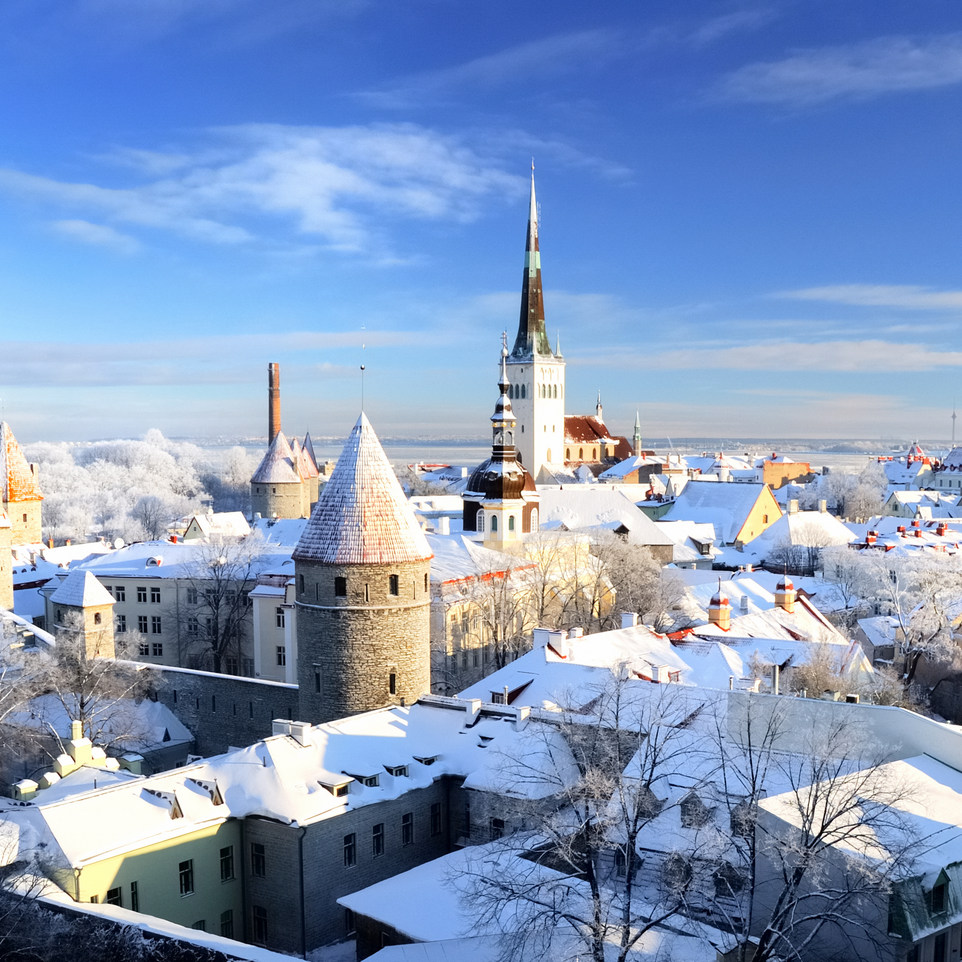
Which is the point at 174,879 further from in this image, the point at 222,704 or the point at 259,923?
the point at 222,704

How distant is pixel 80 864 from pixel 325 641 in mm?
9113

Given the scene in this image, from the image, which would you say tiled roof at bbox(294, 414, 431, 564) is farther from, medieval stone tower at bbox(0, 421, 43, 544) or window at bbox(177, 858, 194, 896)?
medieval stone tower at bbox(0, 421, 43, 544)

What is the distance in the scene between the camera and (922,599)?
44.4 metres

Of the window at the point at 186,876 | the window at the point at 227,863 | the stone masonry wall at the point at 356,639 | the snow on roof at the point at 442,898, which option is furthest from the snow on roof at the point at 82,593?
the snow on roof at the point at 442,898

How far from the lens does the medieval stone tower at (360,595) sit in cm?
2650

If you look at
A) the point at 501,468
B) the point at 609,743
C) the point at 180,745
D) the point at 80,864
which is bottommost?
the point at 180,745

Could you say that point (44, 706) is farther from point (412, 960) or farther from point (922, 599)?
point (922, 599)

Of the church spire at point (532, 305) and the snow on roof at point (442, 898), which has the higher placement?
the church spire at point (532, 305)

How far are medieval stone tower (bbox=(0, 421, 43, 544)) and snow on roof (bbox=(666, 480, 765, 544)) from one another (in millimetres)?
43624

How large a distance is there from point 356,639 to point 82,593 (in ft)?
57.8

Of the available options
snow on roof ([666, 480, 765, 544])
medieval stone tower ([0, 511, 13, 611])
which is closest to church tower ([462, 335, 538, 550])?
medieval stone tower ([0, 511, 13, 611])

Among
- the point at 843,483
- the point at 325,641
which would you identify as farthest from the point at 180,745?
the point at 843,483

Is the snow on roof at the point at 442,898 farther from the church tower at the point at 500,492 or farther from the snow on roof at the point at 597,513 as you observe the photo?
the snow on roof at the point at 597,513

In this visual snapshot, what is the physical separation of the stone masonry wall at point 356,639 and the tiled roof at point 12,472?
38132 mm
